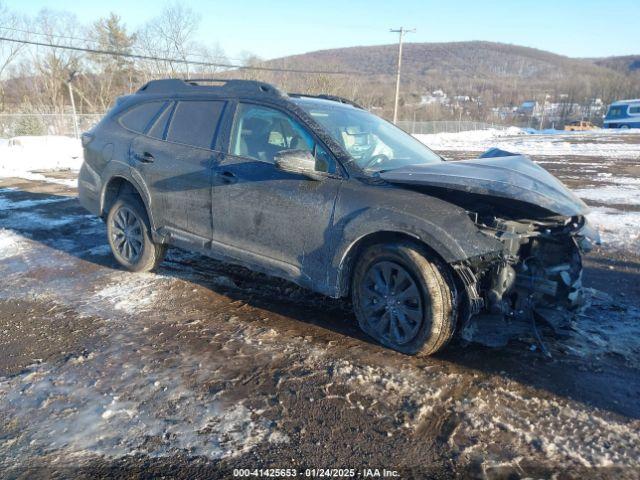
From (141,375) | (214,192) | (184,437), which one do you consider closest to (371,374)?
(184,437)

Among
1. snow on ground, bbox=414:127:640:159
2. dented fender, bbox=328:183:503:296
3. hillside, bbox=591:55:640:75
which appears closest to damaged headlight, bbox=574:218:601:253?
dented fender, bbox=328:183:503:296

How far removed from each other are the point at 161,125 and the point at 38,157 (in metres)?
15.4

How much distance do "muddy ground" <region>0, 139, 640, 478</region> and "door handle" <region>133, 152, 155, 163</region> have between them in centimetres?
126

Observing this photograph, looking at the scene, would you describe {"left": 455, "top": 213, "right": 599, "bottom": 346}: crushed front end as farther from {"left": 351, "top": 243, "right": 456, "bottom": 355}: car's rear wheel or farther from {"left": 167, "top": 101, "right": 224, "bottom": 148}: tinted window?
{"left": 167, "top": 101, "right": 224, "bottom": 148}: tinted window

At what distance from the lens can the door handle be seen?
15.5 ft

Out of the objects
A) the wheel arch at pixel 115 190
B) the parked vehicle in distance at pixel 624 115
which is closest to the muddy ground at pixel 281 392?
the wheel arch at pixel 115 190

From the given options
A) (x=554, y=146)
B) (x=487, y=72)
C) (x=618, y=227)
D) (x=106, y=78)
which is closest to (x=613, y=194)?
(x=618, y=227)

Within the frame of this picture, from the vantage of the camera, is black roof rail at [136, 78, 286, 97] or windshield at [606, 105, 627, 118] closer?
black roof rail at [136, 78, 286, 97]

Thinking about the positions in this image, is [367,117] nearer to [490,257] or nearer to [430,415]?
[490,257]

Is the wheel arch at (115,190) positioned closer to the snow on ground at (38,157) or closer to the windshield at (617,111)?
the snow on ground at (38,157)

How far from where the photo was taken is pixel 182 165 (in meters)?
4.43

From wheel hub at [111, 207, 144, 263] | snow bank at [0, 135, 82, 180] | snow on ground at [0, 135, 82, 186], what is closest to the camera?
wheel hub at [111, 207, 144, 263]

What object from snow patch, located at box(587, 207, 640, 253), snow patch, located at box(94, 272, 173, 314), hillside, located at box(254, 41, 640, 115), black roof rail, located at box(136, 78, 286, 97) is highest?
hillside, located at box(254, 41, 640, 115)

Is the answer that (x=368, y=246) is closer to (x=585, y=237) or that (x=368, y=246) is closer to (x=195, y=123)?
(x=585, y=237)
